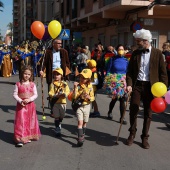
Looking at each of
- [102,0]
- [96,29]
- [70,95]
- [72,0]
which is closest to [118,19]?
[102,0]

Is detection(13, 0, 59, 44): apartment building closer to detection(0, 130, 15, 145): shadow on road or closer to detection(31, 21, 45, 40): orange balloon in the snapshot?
detection(31, 21, 45, 40): orange balloon

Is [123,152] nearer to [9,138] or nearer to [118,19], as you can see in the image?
[9,138]

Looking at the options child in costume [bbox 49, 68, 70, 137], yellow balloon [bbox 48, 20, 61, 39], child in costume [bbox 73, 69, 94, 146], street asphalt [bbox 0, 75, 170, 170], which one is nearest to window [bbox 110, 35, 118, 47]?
yellow balloon [bbox 48, 20, 61, 39]

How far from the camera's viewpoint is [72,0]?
3275 centimetres

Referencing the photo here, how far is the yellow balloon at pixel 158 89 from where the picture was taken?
5.59m

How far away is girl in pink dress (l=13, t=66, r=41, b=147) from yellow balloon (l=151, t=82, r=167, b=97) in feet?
6.77

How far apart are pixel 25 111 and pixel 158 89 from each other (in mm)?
2280

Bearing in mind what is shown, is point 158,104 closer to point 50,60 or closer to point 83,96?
point 83,96

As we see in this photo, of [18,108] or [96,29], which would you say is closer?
[18,108]

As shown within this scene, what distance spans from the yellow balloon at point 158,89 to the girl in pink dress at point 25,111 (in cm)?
206

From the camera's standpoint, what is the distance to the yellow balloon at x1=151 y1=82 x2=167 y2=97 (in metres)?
5.59

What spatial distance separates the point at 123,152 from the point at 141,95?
3.45 feet

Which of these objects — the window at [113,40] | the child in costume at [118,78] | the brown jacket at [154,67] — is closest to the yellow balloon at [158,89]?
the brown jacket at [154,67]

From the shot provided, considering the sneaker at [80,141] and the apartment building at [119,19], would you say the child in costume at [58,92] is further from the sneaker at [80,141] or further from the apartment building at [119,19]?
the apartment building at [119,19]
